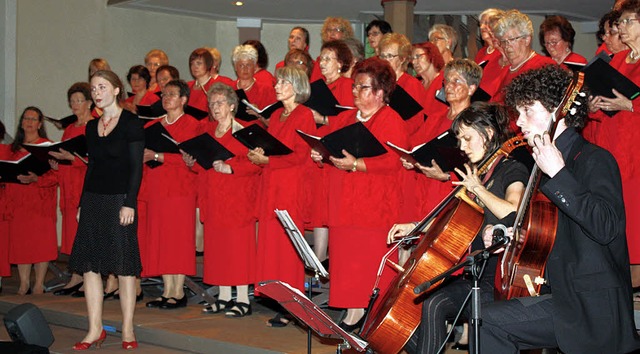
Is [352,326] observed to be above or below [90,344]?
above

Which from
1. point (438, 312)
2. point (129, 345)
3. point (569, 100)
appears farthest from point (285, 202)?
point (569, 100)

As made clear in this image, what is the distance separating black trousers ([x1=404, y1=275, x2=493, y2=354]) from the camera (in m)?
3.94

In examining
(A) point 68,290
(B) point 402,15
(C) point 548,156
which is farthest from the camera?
(B) point 402,15

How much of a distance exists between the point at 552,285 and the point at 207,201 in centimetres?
358

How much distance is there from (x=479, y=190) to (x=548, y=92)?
0.61m

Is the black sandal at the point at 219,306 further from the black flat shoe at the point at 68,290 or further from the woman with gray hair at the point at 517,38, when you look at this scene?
the woman with gray hair at the point at 517,38

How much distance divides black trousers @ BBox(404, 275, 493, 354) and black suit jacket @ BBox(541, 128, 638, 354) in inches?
30.7

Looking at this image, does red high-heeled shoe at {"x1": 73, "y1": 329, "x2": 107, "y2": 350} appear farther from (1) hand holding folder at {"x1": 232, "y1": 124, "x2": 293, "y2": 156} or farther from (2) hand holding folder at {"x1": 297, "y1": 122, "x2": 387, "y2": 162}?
(2) hand holding folder at {"x1": 297, "y1": 122, "x2": 387, "y2": 162}

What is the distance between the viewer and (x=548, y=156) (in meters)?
3.04

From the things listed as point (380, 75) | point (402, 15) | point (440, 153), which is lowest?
point (440, 153)

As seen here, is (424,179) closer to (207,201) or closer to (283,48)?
(207,201)

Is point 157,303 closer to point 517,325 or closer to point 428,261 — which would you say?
point 428,261

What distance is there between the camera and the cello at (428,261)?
12.6 feet

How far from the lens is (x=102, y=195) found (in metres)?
5.48
